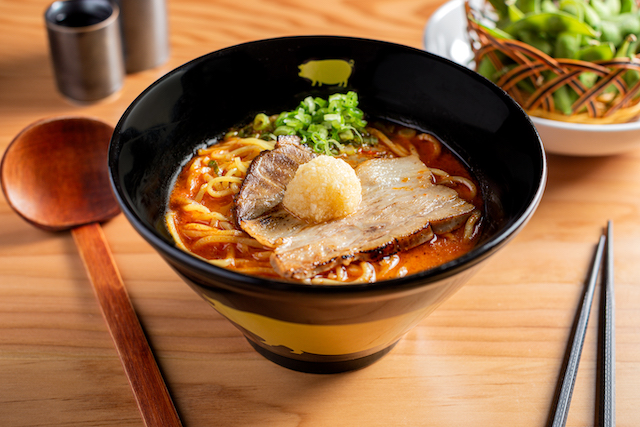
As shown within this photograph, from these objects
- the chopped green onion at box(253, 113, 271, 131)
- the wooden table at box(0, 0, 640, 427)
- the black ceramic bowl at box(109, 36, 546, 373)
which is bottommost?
the wooden table at box(0, 0, 640, 427)

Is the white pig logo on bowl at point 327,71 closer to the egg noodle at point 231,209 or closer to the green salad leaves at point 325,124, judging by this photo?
the green salad leaves at point 325,124

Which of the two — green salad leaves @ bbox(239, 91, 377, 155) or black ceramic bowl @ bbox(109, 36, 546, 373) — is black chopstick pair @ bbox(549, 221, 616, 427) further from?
green salad leaves @ bbox(239, 91, 377, 155)

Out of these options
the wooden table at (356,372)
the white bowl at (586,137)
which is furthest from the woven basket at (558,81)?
the wooden table at (356,372)

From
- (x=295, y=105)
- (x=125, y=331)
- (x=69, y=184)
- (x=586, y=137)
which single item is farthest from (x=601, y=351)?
(x=69, y=184)

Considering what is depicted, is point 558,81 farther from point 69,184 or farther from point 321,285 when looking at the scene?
point 69,184

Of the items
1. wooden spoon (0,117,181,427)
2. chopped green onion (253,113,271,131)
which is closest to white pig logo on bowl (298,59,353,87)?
chopped green onion (253,113,271,131)

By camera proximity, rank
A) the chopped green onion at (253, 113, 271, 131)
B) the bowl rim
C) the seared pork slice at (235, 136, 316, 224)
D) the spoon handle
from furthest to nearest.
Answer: the chopped green onion at (253, 113, 271, 131)
the seared pork slice at (235, 136, 316, 224)
the spoon handle
the bowl rim
